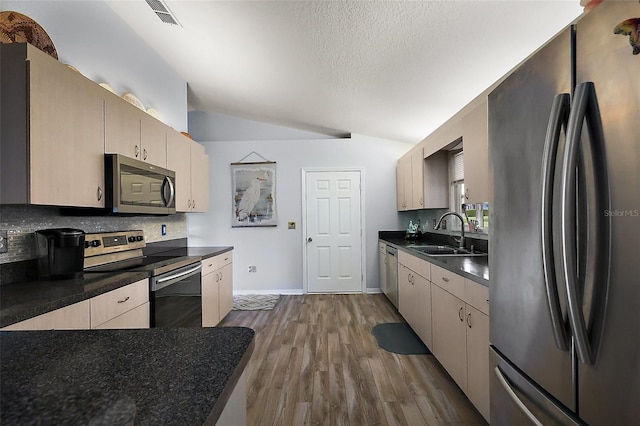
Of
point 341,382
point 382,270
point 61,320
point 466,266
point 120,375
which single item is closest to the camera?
point 120,375

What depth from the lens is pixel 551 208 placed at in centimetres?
88

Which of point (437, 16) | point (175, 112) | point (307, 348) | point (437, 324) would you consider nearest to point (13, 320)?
point (307, 348)

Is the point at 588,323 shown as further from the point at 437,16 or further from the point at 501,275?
the point at 437,16

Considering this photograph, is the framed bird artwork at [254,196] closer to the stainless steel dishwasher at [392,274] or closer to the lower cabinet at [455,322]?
the stainless steel dishwasher at [392,274]

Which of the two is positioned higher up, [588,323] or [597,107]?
[597,107]

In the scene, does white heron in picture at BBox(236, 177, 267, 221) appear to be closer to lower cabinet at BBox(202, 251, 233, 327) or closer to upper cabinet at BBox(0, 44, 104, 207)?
lower cabinet at BBox(202, 251, 233, 327)

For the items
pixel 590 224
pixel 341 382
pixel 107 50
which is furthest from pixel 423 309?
pixel 107 50

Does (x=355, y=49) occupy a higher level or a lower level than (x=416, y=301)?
higher

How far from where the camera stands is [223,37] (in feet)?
8.83

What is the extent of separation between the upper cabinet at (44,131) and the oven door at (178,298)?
718 millimetres

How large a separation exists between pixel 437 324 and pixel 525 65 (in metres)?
Result: 1.88

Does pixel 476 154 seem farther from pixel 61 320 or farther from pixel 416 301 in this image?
pixel 61 320

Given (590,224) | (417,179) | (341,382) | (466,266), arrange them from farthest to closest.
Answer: (417,179) < (341,382) < (466,266) < (590,224)

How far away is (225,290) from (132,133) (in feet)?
6.33
